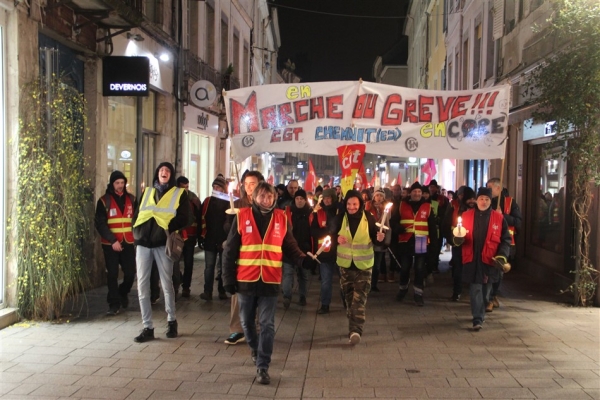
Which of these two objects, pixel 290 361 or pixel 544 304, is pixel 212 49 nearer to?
pixel 544 304

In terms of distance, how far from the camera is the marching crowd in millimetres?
5965

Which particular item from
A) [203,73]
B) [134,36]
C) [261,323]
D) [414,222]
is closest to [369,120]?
[414,222]

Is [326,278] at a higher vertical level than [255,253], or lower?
lower

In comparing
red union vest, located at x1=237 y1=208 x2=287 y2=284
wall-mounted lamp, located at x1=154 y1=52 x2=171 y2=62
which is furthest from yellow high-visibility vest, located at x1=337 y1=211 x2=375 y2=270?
wall-mounted lamp, located at x1=154 y1=52 x2=171 y2=62

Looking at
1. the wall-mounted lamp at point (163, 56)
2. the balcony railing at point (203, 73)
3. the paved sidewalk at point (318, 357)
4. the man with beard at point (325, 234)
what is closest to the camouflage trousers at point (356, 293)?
the paved sidewalk at point (318, 357)

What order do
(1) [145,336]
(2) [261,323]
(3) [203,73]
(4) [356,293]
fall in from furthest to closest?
(3) [203,73], (4) [356,293], (1) [145,336], (2) [261,323]

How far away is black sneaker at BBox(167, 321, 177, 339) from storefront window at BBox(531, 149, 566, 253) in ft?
24.8

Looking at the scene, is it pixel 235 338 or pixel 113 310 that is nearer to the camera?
pixel 235 338

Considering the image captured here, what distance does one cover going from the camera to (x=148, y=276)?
7242 mm

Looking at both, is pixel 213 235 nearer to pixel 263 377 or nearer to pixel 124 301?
pixel 124 301

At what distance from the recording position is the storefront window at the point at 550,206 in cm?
1210

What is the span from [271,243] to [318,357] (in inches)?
60.2

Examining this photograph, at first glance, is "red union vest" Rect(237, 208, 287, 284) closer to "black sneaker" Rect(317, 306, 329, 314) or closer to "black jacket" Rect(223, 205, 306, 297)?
"black jacket" Rect(223, 205, 306, 297)

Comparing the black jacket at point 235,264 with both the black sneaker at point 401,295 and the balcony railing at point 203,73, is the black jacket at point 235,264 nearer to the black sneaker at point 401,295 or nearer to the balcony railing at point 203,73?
the black sneaker at point 401,295
